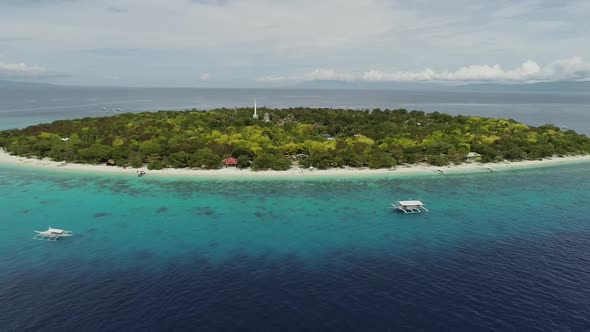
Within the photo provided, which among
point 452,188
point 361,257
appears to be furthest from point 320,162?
point 361,257

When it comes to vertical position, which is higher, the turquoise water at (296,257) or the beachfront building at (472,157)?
the beachfront building at (472,157)

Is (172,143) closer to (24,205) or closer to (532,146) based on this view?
(24,205)

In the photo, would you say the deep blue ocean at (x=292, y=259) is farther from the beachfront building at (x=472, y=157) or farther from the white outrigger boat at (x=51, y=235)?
the beachfront building at (x=472, y=157)

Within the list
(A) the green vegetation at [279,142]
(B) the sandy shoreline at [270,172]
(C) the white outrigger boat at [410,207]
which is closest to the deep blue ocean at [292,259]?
(C) the white outrigger boat at [410,207]

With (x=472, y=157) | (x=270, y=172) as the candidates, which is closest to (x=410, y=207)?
(x=270, y=172)

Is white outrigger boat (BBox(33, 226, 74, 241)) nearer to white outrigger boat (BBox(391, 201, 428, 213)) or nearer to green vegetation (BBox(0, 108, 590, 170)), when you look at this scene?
green vegetation (BBox(0, 108, 590, 170))

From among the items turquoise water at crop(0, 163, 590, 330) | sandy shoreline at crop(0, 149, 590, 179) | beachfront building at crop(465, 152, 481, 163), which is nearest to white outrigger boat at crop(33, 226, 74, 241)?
turquoise water at crop(0, 163, 590, 330)

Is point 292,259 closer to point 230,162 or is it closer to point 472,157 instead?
point 230,162

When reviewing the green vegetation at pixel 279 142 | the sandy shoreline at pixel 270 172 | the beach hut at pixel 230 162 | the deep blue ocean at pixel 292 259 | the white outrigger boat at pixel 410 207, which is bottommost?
the deep blue ocean at pixel 292 259
